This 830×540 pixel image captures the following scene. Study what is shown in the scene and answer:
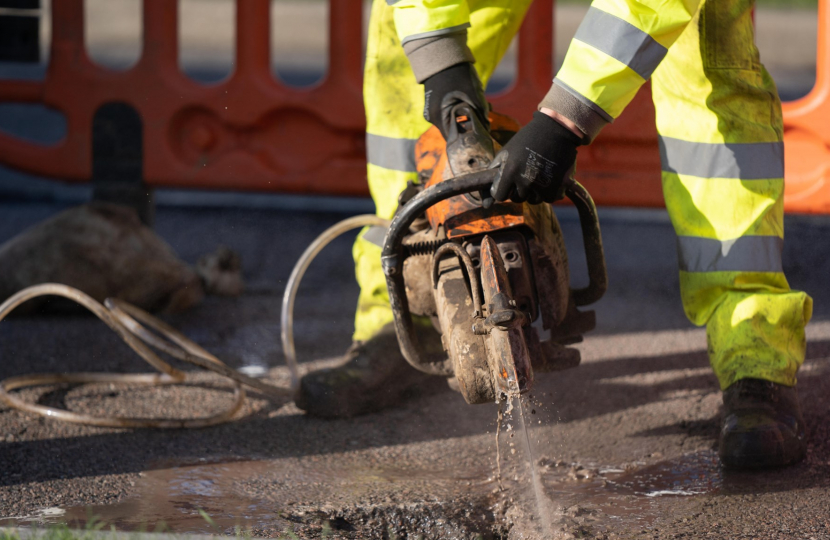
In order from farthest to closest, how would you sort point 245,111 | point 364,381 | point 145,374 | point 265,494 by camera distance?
point 245,111 → point 145,374 → point 364,381 → point 265,494

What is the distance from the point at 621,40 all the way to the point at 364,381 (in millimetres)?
1238

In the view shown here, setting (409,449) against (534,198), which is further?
(409,449)

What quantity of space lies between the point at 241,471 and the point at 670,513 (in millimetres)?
1023

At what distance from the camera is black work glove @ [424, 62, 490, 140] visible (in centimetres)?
210

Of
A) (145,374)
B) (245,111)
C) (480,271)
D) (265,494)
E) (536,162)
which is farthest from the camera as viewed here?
(245,111)

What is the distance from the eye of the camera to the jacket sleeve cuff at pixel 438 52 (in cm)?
215

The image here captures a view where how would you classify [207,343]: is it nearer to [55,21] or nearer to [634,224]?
[55,21]

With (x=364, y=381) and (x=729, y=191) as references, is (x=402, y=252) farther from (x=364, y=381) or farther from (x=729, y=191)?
(x=729, y=191)

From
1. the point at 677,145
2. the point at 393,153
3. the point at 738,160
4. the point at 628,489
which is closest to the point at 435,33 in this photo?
the point at 393,153

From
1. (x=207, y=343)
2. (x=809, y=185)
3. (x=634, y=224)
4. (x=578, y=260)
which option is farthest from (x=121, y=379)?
(x=634, y=224)

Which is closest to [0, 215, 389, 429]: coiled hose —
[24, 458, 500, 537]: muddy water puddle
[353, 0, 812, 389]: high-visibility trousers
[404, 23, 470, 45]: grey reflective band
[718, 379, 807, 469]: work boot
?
[24, 458, 500, 537]: muddy water puddle

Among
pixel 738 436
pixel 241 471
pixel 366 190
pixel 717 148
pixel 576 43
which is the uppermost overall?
pixel 576 43

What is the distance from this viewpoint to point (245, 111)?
12.3ft

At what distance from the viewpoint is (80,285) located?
3416mm
